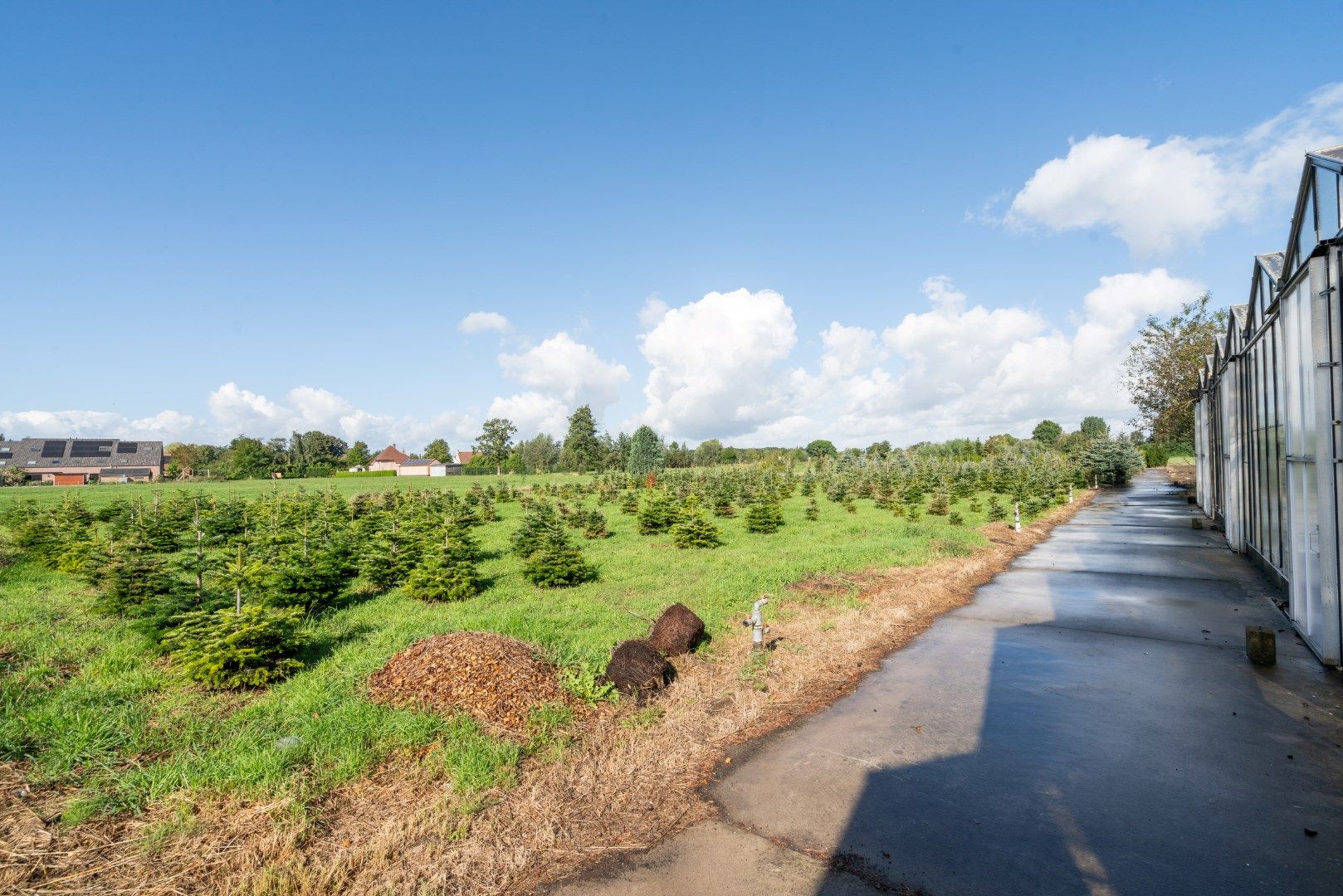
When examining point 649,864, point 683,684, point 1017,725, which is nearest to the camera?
point 649,864

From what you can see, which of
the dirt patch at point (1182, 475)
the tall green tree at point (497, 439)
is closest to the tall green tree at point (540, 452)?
the tall green tree at point (497, 439)

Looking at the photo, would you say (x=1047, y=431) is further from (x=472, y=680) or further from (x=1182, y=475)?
(x=472, y=680)

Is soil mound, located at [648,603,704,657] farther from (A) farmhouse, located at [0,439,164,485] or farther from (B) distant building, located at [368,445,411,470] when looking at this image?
(B) distant building, located at [368,445,411,470]

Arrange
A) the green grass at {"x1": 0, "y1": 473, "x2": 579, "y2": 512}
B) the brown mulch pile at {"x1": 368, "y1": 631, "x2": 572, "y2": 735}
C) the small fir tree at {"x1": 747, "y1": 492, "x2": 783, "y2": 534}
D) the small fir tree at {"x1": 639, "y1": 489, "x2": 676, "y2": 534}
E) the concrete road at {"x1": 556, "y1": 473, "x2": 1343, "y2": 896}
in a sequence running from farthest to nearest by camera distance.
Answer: the green grass at {"x1": 0, "y1": 473, "x2": 579, "y2": 512}
the small fir tree at {"x1": 747, "y1": 492, "x2": 783, "y2": 534}
the small fir tree at {"x1": 639, "y1": 489, "x2": 676, "y2": 534}
the brown mulch pile at {"x1": 368, "y1": 631, "x2": 572, "y2": 735}
the concrete road at {"x1": 556, "y1": 473, "x2": 1343, "y2": 896}

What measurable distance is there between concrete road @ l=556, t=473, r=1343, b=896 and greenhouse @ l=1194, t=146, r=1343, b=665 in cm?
109

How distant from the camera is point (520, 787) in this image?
5059mm

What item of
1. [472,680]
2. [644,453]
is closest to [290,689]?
[472,680]

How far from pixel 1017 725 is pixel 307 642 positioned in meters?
9.18

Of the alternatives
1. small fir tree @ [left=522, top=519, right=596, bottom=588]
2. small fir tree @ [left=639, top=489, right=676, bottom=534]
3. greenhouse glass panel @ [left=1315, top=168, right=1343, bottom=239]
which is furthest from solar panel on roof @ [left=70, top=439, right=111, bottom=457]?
greenhouse glass panel @ [left=1315, top=168, right=1343, bottom=239]

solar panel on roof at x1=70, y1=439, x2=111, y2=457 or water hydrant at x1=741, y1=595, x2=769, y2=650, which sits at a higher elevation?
solar panel on roof at x1=70, y1=439, x2=111, y2=457

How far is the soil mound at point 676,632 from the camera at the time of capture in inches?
328

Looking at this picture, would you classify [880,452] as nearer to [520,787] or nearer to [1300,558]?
[1300,558]

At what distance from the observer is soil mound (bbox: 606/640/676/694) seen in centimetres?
703

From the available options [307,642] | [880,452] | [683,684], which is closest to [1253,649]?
[683,684]
